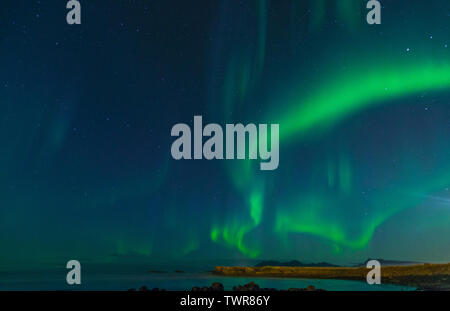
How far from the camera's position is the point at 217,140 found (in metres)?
9.12

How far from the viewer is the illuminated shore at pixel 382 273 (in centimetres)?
927

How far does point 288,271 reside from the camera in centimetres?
939

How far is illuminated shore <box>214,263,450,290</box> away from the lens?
30.4 ft

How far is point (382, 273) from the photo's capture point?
30.6ft
